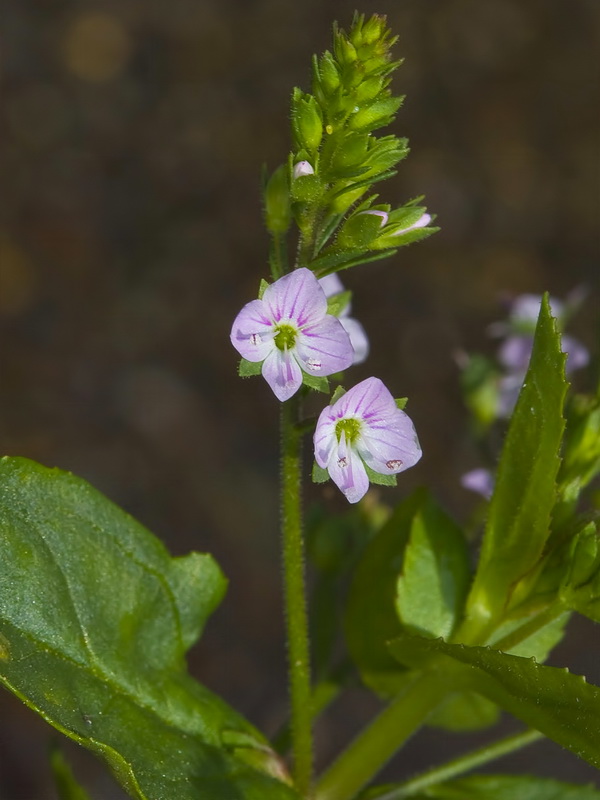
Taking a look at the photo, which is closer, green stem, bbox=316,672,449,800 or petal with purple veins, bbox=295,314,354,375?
petal with purple veins, bbox=295,314,354,375

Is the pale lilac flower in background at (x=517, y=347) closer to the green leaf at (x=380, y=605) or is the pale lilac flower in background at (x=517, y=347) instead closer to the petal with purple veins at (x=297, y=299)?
the green leaf at (x=380, y=605)

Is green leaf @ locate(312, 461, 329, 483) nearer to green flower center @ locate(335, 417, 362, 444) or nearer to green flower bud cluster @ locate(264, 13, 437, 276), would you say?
green flower center @ locate(335, 417, 362, 444)

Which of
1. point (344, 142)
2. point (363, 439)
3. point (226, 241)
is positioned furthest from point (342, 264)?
point (226, 241)

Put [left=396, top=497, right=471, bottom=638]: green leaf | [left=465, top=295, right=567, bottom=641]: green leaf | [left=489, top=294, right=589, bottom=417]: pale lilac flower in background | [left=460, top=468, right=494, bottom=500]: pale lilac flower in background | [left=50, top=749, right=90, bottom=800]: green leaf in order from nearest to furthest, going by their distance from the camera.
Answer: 1. [left=465, top=295, right=567, bottom=641]: green leaf
2. [left=396, top=497, right=471, bottom=638]: green leaf
3. [left=50, top=749, right=90, bottom=800]: green leaf
4. [left=460, top=468, right=494, bottom=500]: pale lilac flower in background
5. [left=489, top=294, right=589, bottom=417]: pale lilac flower in background

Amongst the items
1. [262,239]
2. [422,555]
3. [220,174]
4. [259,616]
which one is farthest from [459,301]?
[422,555]

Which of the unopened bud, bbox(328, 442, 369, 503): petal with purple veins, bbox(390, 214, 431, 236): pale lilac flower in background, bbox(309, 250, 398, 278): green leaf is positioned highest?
bbox(390, 214, 431, 236): pale lilac flower in background

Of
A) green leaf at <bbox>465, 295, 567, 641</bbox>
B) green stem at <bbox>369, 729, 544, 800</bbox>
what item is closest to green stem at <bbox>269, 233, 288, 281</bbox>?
green leaf at <bbox>465, 295, 567, 641</bbox>

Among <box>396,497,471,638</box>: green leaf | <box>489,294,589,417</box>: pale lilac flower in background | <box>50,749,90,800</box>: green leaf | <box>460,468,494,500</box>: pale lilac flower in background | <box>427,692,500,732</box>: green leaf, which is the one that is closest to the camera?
<box>396,497,471,638</box>: green leaf

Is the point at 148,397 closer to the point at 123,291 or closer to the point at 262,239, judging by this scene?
the point at 123,291
